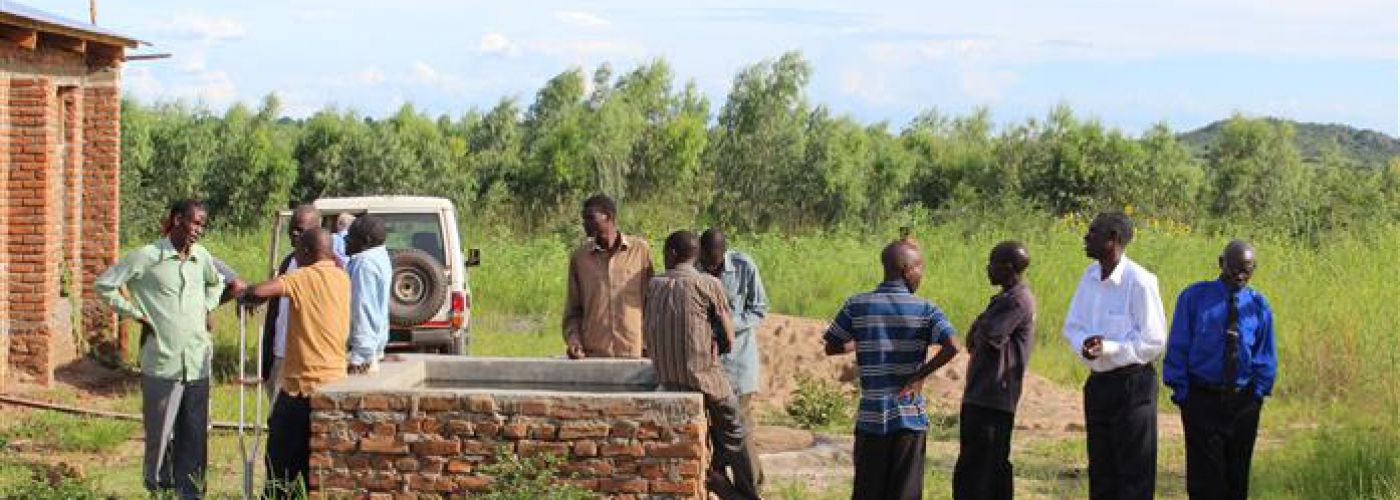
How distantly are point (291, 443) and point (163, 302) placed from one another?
45.9 inches

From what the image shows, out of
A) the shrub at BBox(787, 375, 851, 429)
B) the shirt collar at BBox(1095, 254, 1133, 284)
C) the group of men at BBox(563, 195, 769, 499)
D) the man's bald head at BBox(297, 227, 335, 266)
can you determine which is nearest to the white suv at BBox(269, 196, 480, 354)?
the shrub at BBox(787, 375, 851, 429)

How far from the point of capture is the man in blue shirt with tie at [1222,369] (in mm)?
8352

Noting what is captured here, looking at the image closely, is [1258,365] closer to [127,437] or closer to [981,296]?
[127,437]

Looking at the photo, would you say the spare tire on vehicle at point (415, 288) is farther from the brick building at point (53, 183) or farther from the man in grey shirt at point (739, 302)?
the man in grey shirt at point (739, 302)

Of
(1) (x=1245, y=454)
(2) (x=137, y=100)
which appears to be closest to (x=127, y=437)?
(1) (x=1245, y=454)

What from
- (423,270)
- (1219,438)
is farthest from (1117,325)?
(423,270)

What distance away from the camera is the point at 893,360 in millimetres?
7840

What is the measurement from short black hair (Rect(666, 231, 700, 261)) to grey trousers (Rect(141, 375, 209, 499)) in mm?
2462

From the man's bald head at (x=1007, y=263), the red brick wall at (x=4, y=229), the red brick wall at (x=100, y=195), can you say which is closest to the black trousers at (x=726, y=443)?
the man's bald head at (x=1007, y=263)

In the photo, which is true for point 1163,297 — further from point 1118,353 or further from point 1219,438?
point 1118,353

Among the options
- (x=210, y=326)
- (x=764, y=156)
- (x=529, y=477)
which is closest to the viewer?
(x=529, y=477)

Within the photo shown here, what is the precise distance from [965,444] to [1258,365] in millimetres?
1427

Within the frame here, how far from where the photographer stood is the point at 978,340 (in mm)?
8039

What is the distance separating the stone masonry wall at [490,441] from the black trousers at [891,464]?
0.73 metres
